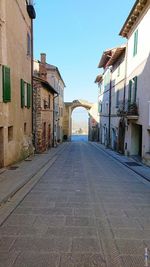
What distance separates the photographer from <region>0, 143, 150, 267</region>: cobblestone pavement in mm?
4281

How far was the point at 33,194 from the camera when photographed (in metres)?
8.27

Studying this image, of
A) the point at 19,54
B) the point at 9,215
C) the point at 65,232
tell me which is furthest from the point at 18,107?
the point at 65,232

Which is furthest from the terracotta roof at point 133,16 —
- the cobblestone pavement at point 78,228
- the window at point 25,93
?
the cobblestone pavement at point 78,228

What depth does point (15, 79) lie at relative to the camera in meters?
14.3

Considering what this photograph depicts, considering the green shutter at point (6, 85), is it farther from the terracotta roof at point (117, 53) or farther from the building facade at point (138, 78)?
the terracotta roof at point (117, 53)

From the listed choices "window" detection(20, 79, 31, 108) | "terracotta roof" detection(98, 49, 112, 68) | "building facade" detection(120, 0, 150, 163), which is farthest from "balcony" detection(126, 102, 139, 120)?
"terracotta roof" detection(98, 49, 112, 68)

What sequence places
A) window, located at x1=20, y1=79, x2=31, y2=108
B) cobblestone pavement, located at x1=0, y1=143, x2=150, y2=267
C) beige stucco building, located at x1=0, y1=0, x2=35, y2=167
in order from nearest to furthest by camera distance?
cobblestone pavement, located at x1=0, y1=143, x2=150, y2=267 < beige stucco building, located at x1=0, y1=0, x2=35, y2=167 < window, located at x1=20, y1=79, x2=31, y2=108

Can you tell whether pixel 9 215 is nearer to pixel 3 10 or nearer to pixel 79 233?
pixel 79 233

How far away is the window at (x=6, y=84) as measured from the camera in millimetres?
11898

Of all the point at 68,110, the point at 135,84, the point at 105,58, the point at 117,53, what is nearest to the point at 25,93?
the point at 135,84

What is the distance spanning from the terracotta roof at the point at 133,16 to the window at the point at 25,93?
769 centimetres

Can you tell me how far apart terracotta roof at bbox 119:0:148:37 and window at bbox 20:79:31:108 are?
7692mm

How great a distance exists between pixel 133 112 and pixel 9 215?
39.4 ft

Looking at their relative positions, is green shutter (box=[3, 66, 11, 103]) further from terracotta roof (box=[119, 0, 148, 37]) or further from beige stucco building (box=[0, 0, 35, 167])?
terracotta roof (box=[119, 0, 148, 37])
